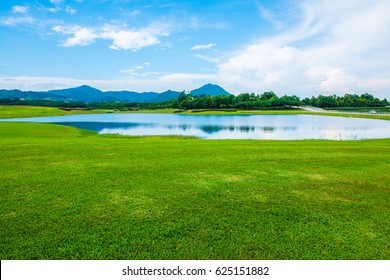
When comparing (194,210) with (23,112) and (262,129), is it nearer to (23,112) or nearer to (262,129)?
(262,129)

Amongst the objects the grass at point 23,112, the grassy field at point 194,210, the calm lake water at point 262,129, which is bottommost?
the calm lake water at point 262,129

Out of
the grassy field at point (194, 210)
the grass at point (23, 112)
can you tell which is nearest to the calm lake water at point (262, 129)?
the grassy field at point (194, 210)

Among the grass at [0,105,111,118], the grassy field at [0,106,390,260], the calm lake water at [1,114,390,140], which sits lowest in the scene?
the calm lake water at [1,114,390,140]

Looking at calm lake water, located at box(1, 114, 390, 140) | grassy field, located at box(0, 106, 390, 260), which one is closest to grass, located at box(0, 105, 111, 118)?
calm lake water, located at box(1, 114, 390, 140)

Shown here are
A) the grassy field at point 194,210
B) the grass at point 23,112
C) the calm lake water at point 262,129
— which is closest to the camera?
the grassy field at point 194,210

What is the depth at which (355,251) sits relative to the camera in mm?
5559

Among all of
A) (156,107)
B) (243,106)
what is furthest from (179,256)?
(156,107)

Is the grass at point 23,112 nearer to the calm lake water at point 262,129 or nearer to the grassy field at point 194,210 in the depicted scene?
the calm lake water at point 262,129

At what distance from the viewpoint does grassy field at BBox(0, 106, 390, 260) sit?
565cm

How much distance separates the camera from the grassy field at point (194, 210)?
222 inches

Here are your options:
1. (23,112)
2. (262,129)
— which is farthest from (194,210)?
(23,112)

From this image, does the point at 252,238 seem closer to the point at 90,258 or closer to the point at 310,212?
the point at 310,212

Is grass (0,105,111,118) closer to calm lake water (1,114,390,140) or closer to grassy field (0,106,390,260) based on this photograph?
calm lake water (1,114,390,140)

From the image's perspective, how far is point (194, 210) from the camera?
749 centimetres
